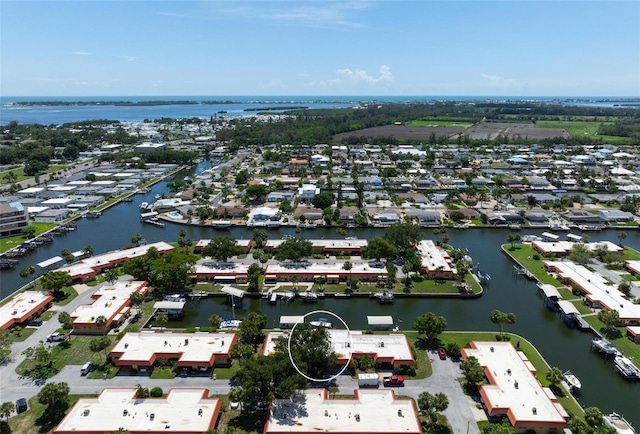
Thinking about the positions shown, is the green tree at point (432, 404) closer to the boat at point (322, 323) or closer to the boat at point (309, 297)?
the boat at point (322, 323)

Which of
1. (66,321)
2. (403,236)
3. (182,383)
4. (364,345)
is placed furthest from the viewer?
Result: (403,236)

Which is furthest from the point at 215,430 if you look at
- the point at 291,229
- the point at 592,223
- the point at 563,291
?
the point at 592,223

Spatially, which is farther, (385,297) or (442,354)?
(385,297)

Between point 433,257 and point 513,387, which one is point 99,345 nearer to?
point 513,387

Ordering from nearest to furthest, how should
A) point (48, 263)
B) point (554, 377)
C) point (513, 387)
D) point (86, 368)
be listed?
point (513, 387)
point (554, 377)
point (86, 368)
point (48, 263)

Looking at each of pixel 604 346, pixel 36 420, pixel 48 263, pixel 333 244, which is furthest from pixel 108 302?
pixel 604 346

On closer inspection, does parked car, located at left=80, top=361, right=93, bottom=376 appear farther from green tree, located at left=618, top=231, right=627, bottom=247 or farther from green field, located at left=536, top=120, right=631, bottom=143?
green field, located at left=536, top=120, right=631, bottom=143

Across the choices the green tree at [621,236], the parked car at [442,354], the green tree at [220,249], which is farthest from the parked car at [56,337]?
the green tree at [621,236]

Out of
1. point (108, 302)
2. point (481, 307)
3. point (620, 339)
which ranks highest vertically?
point (108, 302)
